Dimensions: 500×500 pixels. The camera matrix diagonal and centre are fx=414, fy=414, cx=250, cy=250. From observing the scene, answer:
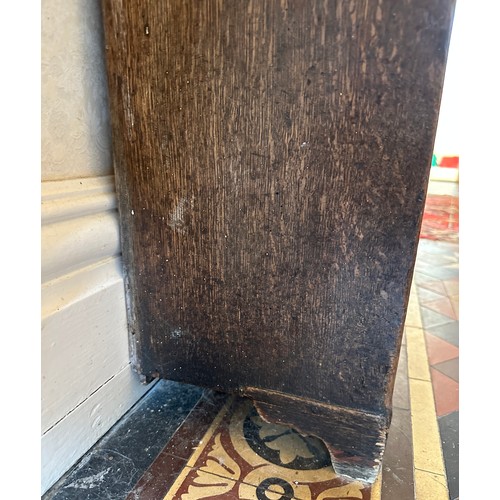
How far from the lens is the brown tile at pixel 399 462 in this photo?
2.00 feet

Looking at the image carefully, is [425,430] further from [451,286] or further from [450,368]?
[451,286]

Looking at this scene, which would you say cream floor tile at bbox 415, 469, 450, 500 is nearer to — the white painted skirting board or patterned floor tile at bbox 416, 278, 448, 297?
the white painted skirting board

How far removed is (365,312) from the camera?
1.80 feet

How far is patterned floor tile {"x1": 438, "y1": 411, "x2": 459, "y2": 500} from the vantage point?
2.06ft

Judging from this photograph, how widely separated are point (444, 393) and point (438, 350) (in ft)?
0.71

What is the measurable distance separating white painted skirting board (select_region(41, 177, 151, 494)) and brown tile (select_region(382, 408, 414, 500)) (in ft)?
1.51

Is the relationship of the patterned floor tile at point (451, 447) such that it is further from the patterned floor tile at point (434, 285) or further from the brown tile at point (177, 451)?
the patterned floor tile at point (434, 285)

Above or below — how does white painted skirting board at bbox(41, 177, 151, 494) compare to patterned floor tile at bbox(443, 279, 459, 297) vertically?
above

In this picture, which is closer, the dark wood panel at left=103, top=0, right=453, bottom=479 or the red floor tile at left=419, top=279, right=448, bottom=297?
the dark wood panel at left=103, top=0, right=453, bottom=479

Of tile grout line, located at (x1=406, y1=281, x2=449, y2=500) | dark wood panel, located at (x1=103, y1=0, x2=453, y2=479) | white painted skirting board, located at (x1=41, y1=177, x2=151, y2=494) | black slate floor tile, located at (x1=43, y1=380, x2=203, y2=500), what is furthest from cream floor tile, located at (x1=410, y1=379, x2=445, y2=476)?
white painted skirting board, located at (x1=41, y1=177, x2=151, y2=494)
